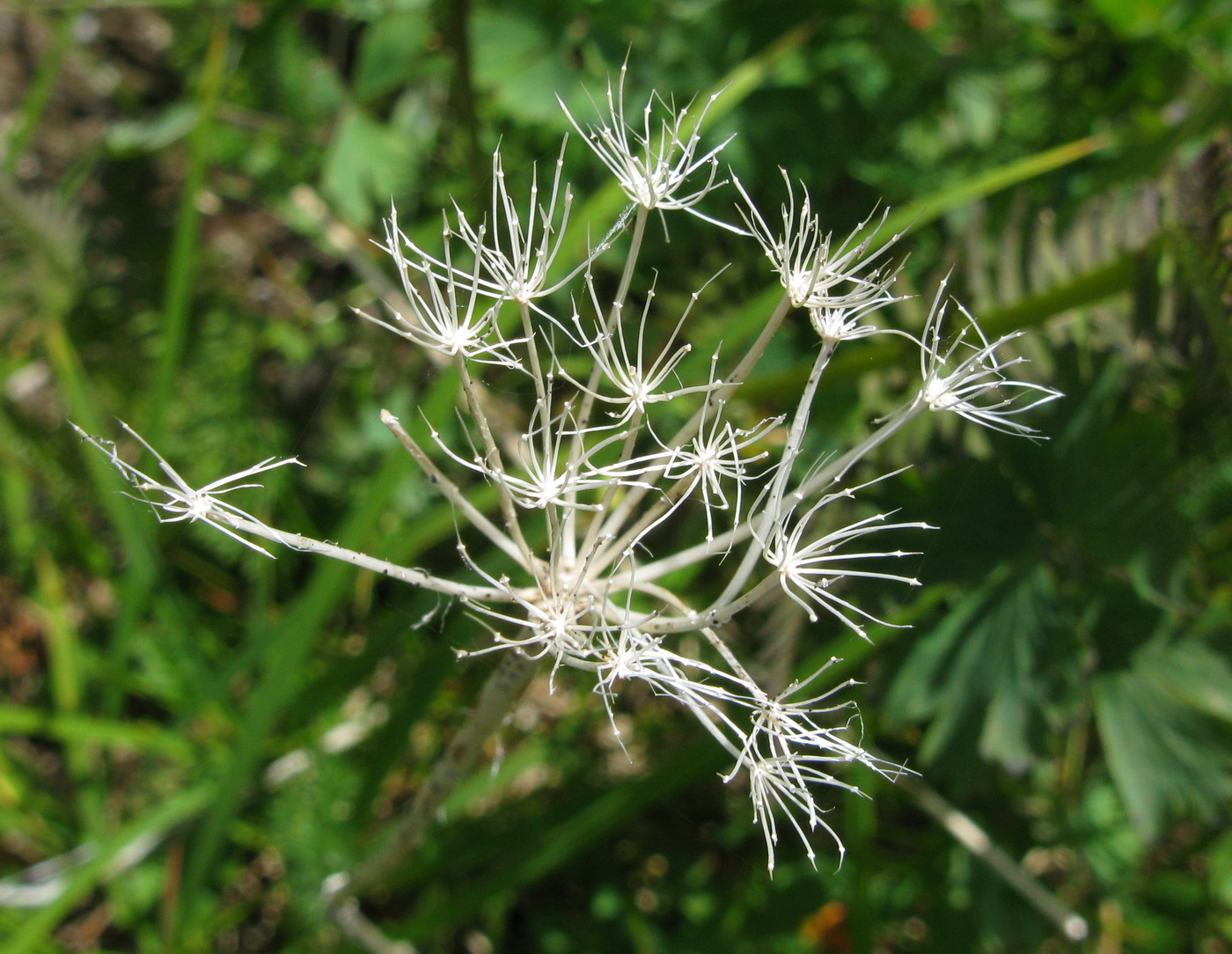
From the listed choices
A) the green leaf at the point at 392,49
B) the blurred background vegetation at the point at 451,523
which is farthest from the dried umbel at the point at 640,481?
the green leaf at the point at 392,49

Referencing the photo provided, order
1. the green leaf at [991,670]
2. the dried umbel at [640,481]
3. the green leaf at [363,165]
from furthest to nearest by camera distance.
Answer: the green leaf at [363,165] → the green leaf at [991,670] → the dried umbel at [640,481]

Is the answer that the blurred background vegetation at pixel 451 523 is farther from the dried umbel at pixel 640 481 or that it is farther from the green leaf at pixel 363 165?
the dried umbel at pixel 640 481

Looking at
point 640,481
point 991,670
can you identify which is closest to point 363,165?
point 640,481

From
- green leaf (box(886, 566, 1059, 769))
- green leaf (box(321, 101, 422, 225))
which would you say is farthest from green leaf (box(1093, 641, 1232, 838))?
green leaf (box(321, 101, 422, 225))

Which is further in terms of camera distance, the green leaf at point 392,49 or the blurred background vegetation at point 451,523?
the green leaf at point 392,49

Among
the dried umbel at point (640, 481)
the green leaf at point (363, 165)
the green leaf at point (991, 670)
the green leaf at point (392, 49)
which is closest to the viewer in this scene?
the dried umbel at point (640, 481)

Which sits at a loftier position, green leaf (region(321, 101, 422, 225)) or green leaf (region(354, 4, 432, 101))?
green leaf (region(354, 4, 432, 101))

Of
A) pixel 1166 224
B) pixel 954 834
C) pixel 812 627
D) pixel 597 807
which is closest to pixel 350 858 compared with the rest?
pixel 597 807

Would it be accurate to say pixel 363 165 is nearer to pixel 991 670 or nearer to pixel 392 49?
pixel 392 49

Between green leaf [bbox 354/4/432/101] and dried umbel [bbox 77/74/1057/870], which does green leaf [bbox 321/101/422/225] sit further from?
dried umbel [bbox 77/74/1057/870]
